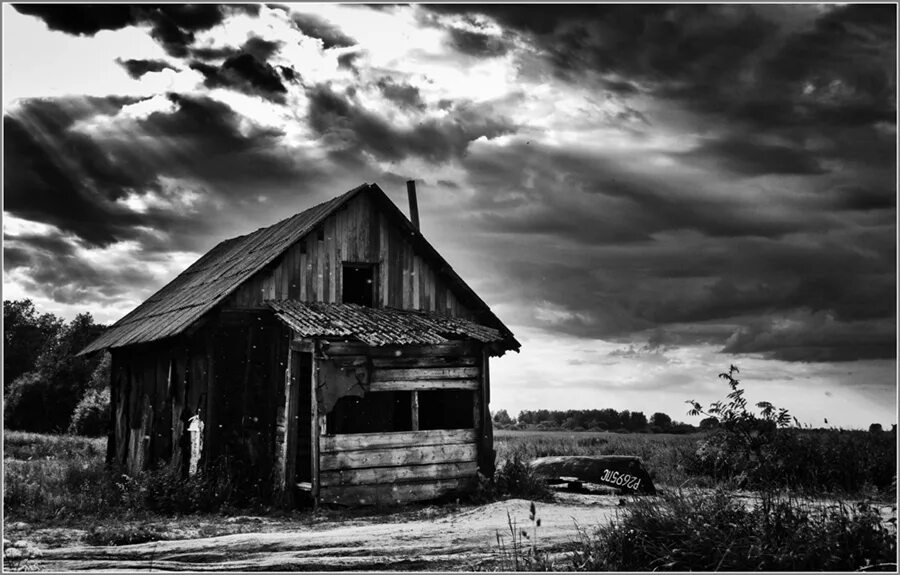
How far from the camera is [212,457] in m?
14.9

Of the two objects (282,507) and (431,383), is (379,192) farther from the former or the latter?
(282,507)

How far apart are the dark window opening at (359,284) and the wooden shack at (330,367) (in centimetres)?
4

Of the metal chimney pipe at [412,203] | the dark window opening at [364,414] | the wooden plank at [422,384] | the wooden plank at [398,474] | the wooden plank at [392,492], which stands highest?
the metal chimney pipe at [412,203]

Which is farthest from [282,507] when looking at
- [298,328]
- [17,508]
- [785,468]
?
[785,468]

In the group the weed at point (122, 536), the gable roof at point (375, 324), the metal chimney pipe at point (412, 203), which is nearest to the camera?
the weed at point (122, 536)

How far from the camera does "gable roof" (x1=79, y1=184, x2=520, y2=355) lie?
51.7ft

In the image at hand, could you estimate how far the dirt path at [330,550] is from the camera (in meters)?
8.62

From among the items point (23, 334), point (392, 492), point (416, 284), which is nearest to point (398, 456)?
point (392, 492)

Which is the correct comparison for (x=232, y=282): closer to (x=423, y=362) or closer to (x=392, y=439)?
(x=423, y=362)

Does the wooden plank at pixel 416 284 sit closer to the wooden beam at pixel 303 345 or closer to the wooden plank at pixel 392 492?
the wooden beam at pixel 303 345

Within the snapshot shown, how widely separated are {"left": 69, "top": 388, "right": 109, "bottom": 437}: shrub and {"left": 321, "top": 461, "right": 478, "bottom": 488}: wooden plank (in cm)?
2029

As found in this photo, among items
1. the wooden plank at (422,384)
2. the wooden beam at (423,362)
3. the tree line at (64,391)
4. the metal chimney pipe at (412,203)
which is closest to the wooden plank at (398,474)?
the wooden plank at (422,384)

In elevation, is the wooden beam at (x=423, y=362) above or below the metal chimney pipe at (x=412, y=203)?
below

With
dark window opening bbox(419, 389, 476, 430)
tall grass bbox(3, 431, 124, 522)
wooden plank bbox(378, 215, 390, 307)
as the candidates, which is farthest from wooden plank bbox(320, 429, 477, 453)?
tall grass bbox(3, 431, 124, 522)
